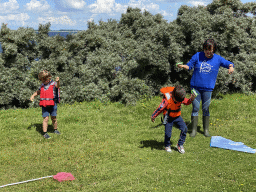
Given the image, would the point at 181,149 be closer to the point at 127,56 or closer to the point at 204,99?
the point at 204,99

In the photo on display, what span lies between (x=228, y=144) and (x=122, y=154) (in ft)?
9.23

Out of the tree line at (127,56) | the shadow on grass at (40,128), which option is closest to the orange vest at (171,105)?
the shadow on grass at (40,128)

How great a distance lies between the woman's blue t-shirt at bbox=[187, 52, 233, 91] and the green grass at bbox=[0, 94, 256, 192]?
158cm

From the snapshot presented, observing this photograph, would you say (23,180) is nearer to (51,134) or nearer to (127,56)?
(51,134)

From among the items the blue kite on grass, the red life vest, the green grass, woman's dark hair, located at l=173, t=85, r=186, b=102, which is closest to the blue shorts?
the red life vest

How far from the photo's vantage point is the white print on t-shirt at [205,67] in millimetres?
6227

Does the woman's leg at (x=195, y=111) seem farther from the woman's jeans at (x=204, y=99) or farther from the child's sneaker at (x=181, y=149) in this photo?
the child's sneaker at (x=181, y=149)

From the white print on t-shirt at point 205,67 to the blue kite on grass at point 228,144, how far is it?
1912 mm

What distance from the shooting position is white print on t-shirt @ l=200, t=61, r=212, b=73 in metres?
6.23

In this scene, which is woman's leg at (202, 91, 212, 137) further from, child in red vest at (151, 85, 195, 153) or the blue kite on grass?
child in red vest at (151, 85, 195, 153)

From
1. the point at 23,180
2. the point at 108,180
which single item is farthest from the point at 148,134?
the point at 23,180

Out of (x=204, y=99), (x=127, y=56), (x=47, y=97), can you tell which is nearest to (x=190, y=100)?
(x=204, y=99)

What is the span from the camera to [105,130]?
742 centimetres

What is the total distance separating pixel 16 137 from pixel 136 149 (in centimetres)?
362
